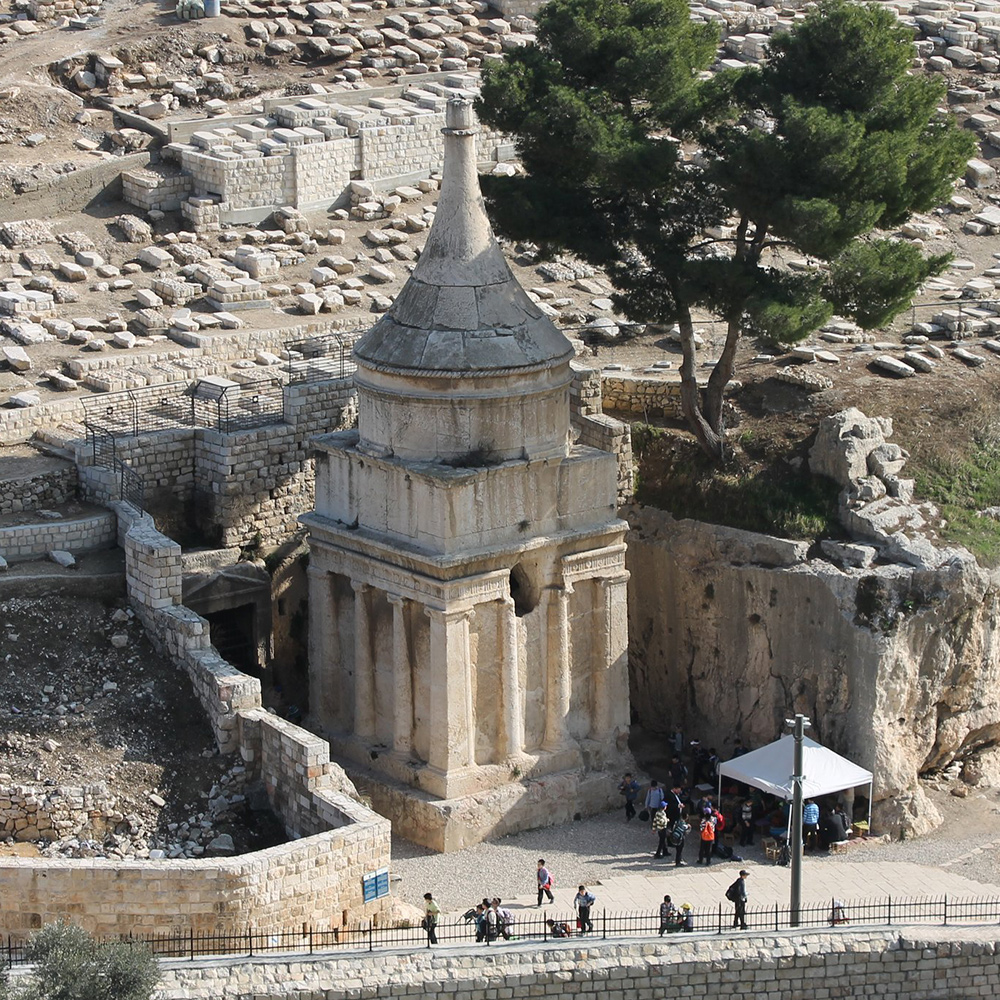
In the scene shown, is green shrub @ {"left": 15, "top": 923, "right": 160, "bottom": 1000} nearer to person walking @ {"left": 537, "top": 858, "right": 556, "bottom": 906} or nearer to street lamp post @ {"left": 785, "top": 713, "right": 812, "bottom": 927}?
person walking @ {"left": 537, "top": 858, "right": 556, "bottom": 906}

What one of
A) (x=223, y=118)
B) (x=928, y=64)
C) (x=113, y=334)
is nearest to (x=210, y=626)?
(x=113, y=334)

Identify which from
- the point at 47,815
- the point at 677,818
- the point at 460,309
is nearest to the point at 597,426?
the point at 460,309

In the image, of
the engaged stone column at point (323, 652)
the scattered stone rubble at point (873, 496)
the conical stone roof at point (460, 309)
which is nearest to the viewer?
the conical stone roof at point (460, 309)

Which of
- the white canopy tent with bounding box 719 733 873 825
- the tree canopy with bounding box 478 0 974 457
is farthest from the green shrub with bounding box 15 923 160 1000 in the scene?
the tree canopy with bounding box 478 0 974 457

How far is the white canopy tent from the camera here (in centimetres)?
4172

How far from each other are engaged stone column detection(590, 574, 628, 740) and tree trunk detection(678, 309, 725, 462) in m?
4.01

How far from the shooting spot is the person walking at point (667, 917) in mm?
38438

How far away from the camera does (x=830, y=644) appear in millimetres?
43875

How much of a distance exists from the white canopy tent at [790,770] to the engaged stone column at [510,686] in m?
3.26

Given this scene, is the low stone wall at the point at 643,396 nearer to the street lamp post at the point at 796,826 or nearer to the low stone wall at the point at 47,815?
the street lamp post at the point at 796,826

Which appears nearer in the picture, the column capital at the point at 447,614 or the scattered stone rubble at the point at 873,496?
the column capital at the point at 447,614

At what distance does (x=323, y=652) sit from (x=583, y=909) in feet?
24.3

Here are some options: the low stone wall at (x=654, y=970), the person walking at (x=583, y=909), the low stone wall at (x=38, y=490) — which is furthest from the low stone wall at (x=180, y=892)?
the low stone wall at (x=38, y=490)

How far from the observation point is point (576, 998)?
3772 cm
